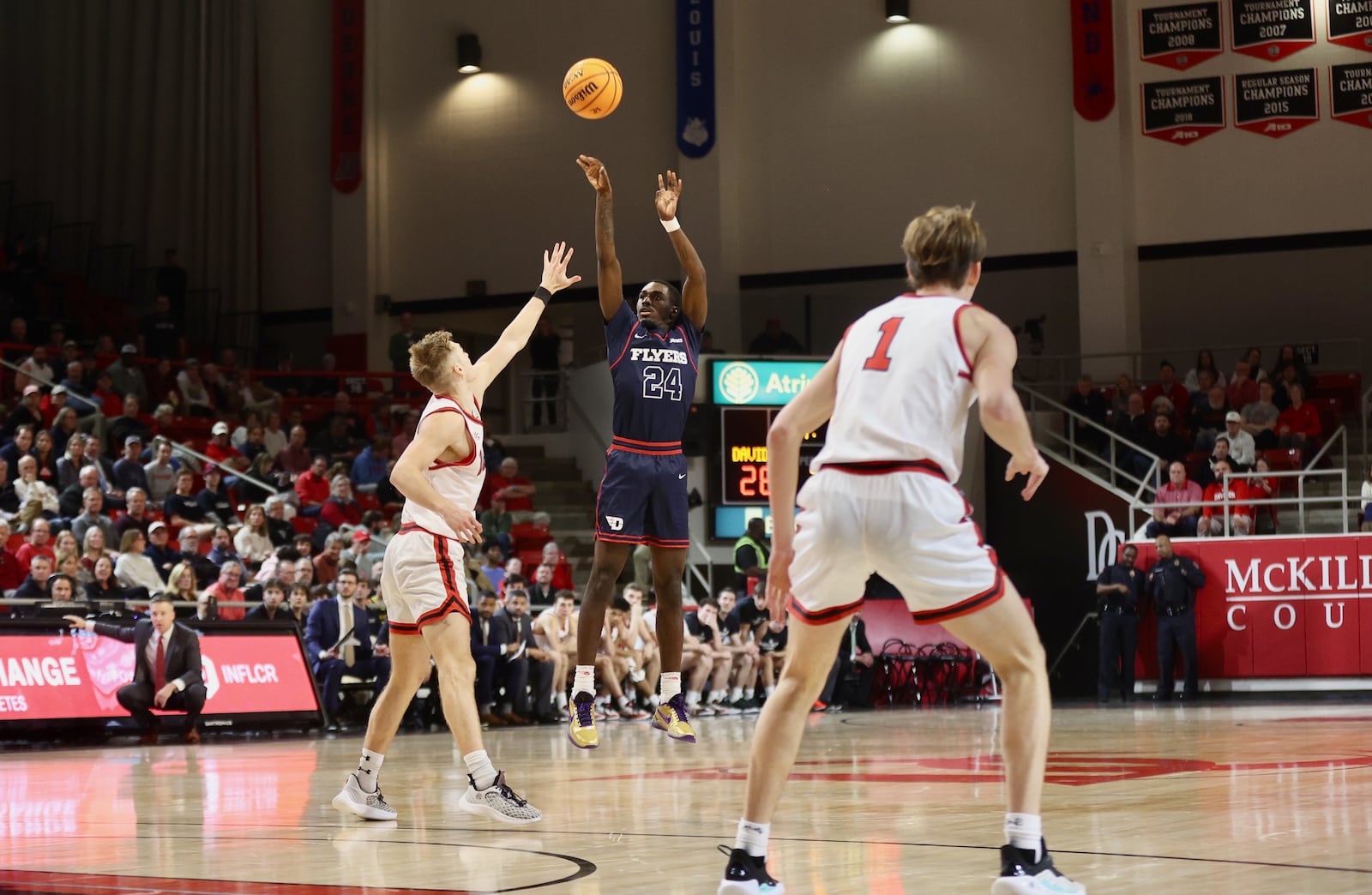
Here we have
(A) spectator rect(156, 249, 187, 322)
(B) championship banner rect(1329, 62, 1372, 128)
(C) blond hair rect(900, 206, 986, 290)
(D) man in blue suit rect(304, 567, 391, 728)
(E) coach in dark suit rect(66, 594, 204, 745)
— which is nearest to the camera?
(C) blond hair rect(900, 206, 986, 290)

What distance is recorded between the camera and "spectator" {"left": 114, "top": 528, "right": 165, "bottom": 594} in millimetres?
15219

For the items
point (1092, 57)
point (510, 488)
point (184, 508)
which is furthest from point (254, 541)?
→ point (1092, 57)

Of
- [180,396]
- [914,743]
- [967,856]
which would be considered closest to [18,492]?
[180,396]

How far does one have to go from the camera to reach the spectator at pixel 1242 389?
73.5 feet

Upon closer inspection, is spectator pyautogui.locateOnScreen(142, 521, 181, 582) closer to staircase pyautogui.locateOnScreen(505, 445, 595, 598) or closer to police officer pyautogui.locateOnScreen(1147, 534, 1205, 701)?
staircase pyautogui.locateOnScreen(505, 445, 595, 598)

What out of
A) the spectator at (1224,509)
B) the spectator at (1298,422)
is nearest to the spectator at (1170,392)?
the spectator at (1298,422)

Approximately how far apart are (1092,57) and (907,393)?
22741 mm

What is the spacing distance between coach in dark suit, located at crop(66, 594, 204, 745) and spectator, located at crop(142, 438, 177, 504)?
4.83 metres

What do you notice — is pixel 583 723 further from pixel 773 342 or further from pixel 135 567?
pixel 773 342

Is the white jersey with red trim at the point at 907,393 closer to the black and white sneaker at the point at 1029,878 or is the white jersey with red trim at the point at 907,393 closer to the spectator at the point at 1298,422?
the black and white sneaker at the point at 1029,878

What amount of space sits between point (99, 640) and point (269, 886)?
31.4ft

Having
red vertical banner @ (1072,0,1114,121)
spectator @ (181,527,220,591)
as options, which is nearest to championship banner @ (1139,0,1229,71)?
red vertical banner @ (1072,0,1114,121)

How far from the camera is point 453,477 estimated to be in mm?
6844

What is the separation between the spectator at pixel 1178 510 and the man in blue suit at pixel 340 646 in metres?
9.69
